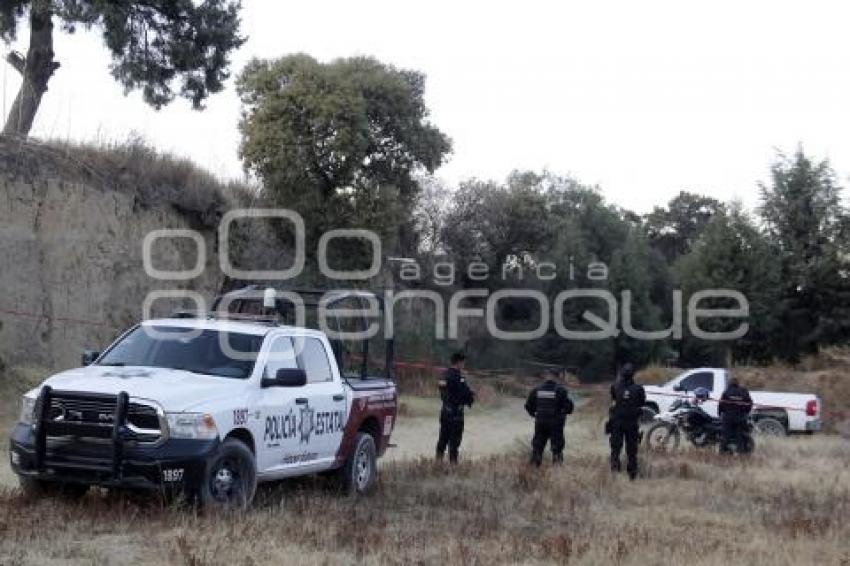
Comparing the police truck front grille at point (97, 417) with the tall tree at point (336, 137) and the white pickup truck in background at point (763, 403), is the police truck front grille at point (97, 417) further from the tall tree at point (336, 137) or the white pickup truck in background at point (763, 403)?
the tall tree at point (336, 137)

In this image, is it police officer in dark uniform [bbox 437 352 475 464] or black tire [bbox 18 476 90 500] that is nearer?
black tire [bbox 18 476 90 500]

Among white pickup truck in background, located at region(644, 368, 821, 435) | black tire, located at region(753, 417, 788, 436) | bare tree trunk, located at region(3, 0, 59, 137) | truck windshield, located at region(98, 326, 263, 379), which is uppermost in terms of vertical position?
bare tree trunk, located at region(3, 0, 59, 137)

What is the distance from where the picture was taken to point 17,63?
22859mm

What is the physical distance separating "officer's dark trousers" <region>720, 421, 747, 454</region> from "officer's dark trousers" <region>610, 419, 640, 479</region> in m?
4.47

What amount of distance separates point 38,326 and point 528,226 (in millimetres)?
27505

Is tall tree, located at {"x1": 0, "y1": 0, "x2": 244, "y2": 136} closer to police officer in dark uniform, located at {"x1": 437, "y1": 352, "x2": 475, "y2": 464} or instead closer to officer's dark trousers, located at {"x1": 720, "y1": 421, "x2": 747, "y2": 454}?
police officer in dark uniform, located at {"x1": 437, "y1": 352, "x2": 475, "y2": 464}

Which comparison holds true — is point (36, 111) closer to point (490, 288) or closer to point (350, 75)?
point (350, 75)

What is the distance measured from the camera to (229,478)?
378 inches

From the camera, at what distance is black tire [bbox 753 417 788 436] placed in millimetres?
25609

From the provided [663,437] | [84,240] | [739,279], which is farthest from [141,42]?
[739,279]

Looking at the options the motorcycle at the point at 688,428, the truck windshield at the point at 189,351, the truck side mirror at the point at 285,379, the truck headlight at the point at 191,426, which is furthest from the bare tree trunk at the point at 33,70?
the truck headlight at the point at 191,426

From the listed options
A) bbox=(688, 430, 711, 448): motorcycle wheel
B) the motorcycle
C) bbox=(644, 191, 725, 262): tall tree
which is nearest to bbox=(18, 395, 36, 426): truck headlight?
the motorcycle

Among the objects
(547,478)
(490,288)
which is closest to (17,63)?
(547,478)

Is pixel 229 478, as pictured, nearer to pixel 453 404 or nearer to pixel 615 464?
pixel 453 404
